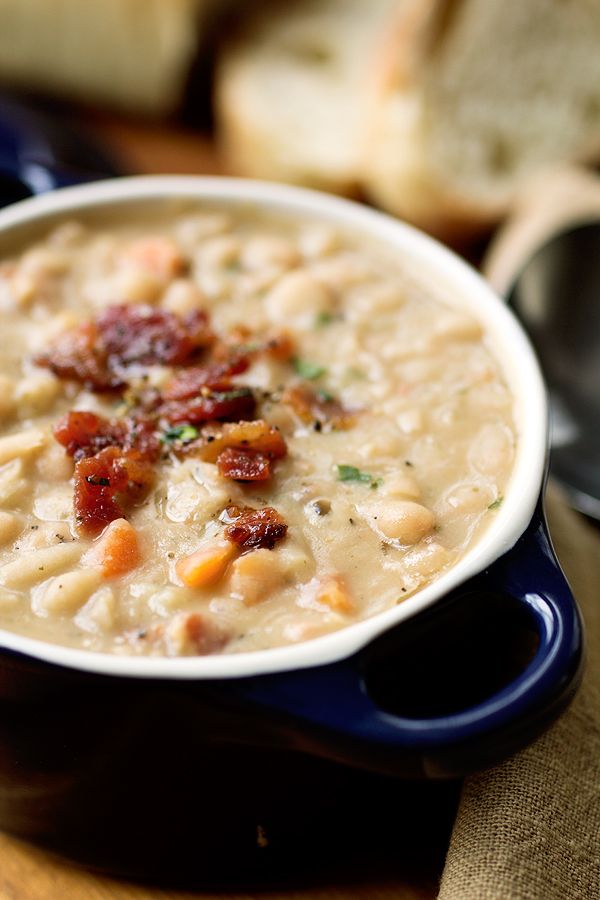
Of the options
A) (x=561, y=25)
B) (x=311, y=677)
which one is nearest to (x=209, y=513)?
(x=311, y=677)

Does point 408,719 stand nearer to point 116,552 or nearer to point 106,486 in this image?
point 116,552

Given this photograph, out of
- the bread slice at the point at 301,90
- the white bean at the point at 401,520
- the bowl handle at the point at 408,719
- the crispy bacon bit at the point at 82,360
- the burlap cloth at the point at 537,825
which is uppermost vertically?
the bowl handle at the point at 408,719

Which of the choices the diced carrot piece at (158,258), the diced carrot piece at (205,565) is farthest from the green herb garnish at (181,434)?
the diced carrot piece at (158,258)

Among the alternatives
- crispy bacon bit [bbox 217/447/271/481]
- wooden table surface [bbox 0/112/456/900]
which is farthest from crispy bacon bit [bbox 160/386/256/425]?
wooden table surface [bbox 0/112/456/900]

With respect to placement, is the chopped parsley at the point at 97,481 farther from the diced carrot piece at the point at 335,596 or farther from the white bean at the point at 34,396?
the diced carrot piece at the point at 335,596

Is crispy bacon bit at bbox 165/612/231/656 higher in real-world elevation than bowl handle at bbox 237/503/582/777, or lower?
lower

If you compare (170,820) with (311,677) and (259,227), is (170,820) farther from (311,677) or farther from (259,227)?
(259,227)

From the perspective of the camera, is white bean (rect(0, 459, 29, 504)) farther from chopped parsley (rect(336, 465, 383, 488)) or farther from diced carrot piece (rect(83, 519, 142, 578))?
chopped parsley (rect(336, 465, 383, 488))
